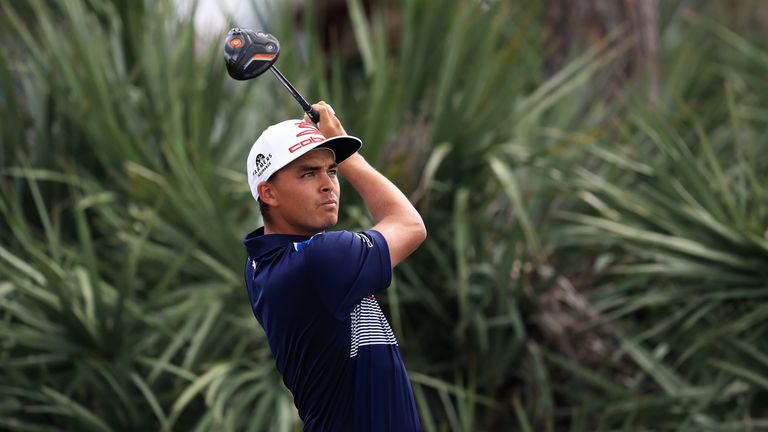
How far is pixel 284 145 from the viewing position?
11.2ft

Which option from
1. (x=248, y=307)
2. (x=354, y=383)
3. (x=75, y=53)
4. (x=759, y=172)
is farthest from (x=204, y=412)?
(x=759, y=172)

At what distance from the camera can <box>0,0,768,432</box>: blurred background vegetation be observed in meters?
6.29

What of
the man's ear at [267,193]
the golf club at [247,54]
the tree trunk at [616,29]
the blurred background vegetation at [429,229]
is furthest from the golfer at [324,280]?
the tree trunk at [616,29]

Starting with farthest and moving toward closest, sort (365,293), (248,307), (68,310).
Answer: (248,307), (68,310), (365,293)

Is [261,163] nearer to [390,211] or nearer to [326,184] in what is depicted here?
[326,184]

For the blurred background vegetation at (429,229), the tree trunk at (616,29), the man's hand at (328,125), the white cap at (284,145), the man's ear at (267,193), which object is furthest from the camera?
the tree trunk at (616,29)

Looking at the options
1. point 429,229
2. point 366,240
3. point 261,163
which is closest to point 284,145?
point 261,163

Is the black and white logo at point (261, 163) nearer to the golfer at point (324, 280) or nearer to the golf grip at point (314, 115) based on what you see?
the golfer at point (324, 280)

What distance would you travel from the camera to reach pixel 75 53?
24.0 feet

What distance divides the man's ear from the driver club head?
1.06ft

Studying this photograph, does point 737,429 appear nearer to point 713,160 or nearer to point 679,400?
point 679,400

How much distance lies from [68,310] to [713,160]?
3630mm

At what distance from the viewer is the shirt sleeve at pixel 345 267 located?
3305mm

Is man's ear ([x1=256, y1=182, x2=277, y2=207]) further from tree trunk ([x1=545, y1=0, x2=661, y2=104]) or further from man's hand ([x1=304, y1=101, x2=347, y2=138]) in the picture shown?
tree trunk ([x1=545, y1=0, x2=661, y2=104])
